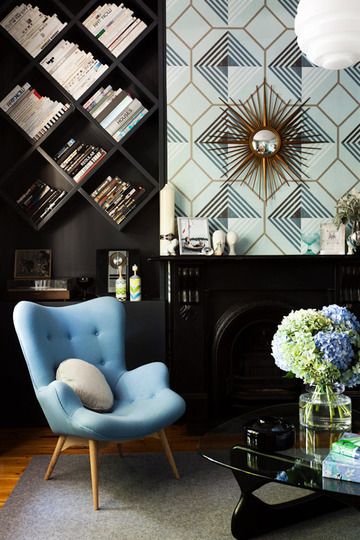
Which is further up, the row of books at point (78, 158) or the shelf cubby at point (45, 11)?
the shelf cubby at point (45, 11)

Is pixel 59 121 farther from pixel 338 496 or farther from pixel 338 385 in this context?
pixel 338 496

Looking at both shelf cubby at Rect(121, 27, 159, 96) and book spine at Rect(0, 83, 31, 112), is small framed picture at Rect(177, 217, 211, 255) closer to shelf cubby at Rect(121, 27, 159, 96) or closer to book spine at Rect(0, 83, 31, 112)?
shelf cubby at Rect(121, 27, 159, 96)

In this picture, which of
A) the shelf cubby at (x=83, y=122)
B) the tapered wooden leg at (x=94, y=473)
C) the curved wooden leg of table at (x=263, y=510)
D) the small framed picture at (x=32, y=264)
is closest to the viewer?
the curved wooden leg of table at (x=263, y=510)

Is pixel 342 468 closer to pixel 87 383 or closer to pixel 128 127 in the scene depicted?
pixel 87 383

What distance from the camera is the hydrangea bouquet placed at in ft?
7.57

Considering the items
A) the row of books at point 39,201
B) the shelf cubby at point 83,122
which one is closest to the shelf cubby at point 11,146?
the shelf cubby at point 83,122

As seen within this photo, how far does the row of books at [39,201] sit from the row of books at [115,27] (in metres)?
0.99

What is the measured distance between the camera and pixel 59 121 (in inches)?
161

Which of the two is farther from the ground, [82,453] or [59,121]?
[59,121]

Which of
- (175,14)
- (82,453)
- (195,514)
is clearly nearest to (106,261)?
(82,453)

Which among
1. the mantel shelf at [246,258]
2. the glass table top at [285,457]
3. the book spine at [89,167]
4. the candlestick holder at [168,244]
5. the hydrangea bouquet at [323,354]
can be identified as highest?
the book spine at [89,167]

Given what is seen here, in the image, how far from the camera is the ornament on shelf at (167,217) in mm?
4016

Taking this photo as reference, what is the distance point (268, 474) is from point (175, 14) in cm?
311

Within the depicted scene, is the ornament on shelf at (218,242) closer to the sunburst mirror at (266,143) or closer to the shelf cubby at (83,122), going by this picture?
the sunburst mirror at (266,143)
